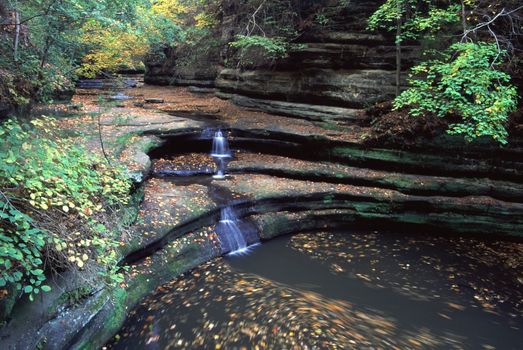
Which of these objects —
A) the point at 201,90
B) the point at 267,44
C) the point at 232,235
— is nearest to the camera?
the point at 232,235

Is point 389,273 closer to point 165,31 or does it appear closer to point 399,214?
point 399,214

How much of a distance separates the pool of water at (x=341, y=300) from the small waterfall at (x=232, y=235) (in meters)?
0.40

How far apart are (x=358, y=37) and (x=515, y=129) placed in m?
6.73

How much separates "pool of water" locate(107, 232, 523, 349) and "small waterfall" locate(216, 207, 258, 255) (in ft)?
1.30

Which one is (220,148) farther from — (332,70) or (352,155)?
(332,70)

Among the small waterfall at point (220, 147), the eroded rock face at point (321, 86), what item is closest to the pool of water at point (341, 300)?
the small waterfall at point (220, 147)

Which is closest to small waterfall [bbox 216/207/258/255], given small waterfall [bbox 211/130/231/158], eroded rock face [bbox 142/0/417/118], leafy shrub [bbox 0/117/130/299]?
leafy shrub [bbox 0/117/130/299]

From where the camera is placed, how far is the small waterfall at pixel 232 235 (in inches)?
357

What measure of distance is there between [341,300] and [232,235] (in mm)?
3363

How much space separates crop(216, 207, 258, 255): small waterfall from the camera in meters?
9.07

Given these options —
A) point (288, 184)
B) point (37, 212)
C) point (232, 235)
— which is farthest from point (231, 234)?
point (37, 212)

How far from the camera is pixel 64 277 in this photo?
16.6 ft

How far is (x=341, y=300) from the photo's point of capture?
281 inches

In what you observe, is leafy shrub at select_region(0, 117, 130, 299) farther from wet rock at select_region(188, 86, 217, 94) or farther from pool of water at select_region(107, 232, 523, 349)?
wet rock at select_region(188, 86, 217, 94)
